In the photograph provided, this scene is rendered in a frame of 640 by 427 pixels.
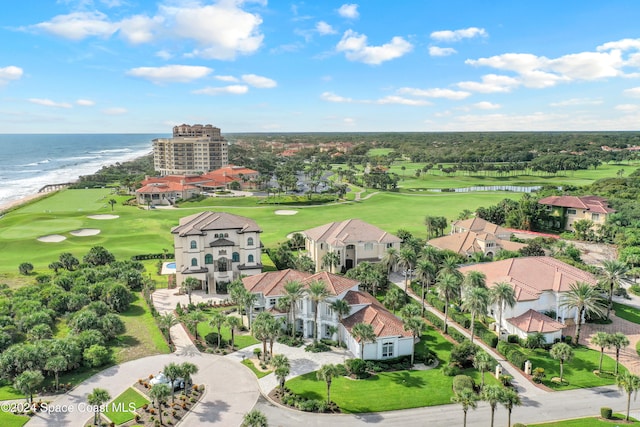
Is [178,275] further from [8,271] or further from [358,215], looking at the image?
[358,215]

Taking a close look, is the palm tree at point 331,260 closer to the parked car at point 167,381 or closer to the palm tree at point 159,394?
the parked car at point 167,381

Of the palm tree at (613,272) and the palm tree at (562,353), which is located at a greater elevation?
the palm tree at (613,272)

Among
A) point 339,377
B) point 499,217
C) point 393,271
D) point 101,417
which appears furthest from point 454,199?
point 101,417

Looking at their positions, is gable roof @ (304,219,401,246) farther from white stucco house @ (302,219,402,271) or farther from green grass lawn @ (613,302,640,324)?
green grass lawn @ (613,302,640,324)

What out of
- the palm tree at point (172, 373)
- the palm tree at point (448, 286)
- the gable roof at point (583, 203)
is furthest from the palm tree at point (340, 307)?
the gable roof at point (583, 203)

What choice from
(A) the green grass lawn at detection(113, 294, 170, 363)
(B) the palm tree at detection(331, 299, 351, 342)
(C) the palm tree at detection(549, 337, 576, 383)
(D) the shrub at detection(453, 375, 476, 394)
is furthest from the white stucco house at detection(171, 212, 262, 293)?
(C) the palm tree at detection(549, 337, 576, 383)
